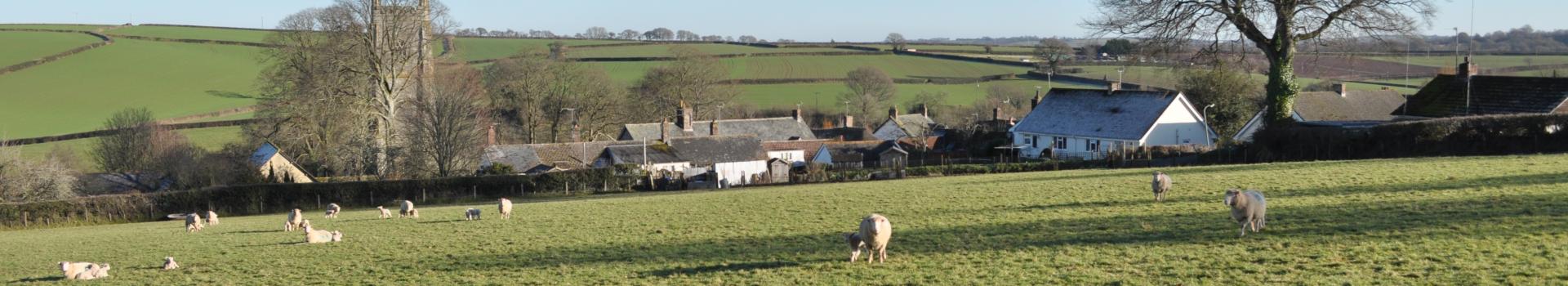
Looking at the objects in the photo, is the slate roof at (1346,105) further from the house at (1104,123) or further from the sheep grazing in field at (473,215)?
the sheep grazing in field at (473,215)

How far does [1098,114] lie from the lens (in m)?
62.4

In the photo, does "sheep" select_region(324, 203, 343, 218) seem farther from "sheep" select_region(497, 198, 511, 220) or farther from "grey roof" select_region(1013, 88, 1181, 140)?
"grey roof" select_region(1013, 88, 1181, 140)

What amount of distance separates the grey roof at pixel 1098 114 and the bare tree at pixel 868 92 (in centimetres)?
3861

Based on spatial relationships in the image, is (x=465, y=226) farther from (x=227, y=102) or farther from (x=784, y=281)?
(x=227, y=102)

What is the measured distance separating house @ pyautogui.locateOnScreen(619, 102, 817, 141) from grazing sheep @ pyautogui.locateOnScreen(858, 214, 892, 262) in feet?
195

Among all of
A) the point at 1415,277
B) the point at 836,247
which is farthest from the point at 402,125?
the point at 1415,277

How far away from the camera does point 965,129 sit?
7506cm

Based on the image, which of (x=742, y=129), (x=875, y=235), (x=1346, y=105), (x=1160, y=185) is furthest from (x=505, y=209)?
(x=742, y=129)

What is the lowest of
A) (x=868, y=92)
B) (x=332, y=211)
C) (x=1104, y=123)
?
(x=332, y=211)

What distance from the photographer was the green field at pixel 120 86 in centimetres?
8075

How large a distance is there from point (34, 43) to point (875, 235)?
4413 inches

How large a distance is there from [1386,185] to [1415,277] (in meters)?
11.4

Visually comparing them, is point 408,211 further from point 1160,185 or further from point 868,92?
point 868,92

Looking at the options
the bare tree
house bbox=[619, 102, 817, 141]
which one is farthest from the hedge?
the bare tree
